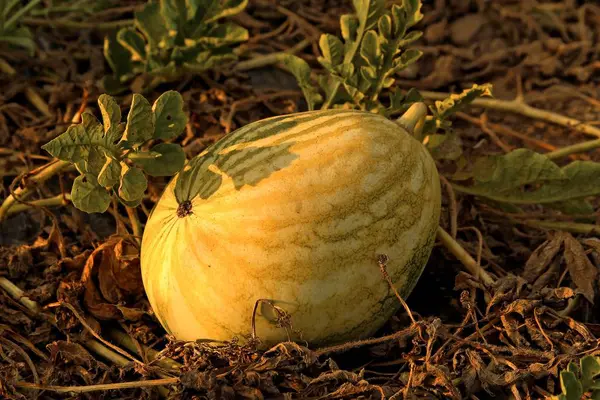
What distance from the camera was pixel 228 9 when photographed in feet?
9.26

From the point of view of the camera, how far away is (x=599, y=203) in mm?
2988

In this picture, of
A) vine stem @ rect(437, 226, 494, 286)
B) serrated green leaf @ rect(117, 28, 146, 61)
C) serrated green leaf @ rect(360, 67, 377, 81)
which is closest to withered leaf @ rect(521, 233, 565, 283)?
vine stem @ rect(437, 226, 494, 286)

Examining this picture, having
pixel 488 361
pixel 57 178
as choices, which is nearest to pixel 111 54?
pixel 57 178

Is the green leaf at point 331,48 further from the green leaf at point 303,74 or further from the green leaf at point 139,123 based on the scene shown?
the green leaf at point 139,123

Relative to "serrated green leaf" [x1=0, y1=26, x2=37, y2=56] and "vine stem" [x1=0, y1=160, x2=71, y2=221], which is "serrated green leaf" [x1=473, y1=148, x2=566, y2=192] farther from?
"serrated green leaf" [x1=0, y1=26, x2=37, y2=56]

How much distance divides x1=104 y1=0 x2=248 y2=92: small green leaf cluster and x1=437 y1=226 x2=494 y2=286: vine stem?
0.94m

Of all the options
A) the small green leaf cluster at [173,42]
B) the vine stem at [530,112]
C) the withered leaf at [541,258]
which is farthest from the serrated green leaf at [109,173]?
the vine stem at [530,112]

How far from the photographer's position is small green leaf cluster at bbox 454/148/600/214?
2545mm

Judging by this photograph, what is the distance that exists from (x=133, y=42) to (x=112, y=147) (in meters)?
0.91

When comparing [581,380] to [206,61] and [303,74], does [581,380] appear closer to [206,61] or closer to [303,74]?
[303,74]

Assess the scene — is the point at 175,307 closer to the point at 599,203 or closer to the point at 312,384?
the point at 312,384

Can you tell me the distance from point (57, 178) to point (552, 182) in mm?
1511

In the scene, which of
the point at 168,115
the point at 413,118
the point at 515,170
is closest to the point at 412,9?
the point at 413,118

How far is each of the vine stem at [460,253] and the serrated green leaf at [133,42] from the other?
1.19 metres
